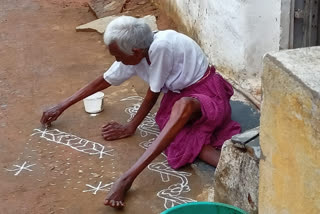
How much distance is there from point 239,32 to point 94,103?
50.3 inches

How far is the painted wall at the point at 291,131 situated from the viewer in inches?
90.0

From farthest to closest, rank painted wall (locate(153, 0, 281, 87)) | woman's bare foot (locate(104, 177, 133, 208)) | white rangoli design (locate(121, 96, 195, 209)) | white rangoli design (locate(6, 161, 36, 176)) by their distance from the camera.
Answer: painted wall (locate(153, 0, 281, 87))
white rangoli design (locate(6, 161, 36, 176))
white rangoli design (locate(121, 96, 195, 209))
woman's bare foot (locate(104, 177, 133, 208))

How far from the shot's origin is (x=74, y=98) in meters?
4.52

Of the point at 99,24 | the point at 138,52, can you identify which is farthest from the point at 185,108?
the point at 99,24

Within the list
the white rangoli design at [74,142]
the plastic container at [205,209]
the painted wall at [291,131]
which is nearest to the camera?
the painted wall at [291,131]

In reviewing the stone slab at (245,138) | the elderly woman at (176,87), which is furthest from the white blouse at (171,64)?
the stone slab at (245,138)

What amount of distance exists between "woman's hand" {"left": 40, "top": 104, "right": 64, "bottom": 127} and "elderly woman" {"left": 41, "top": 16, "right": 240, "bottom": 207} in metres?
0.46

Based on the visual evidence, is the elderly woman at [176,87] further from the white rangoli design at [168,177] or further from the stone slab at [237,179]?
the stone slab at [237,179]

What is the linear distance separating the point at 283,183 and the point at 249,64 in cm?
246

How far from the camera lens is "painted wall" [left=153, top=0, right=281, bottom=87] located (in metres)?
4.72

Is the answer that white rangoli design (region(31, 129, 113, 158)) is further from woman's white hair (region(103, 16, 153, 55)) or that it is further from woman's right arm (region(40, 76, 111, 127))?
woman's white hair (region(103, 16, 153, 55))

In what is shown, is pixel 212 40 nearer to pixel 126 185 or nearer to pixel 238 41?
pixel 238 41

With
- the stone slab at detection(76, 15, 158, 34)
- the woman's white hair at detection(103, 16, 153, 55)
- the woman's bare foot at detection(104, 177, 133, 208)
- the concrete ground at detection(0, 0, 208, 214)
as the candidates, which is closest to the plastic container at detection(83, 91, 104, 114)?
the concrete ground at detection(0, 0, 208, 214)

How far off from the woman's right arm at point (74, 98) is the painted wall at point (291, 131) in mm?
1987
